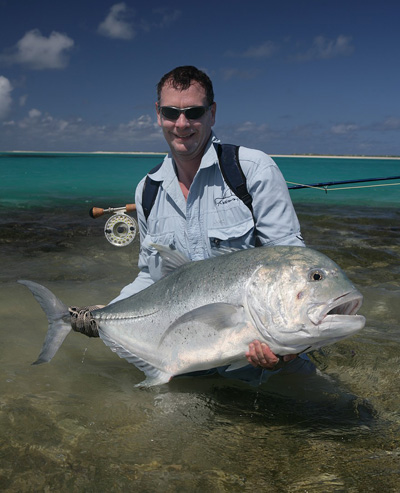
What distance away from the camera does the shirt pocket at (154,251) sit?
3.99m

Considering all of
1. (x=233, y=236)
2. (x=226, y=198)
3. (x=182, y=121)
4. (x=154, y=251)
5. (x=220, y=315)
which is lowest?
(x=220, y=315)

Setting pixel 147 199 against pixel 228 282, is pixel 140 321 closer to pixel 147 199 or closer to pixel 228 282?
pixel 228 282

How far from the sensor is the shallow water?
2.54 m

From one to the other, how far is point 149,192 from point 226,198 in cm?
76

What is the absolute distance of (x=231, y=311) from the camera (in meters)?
2.75

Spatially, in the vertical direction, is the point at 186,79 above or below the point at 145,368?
above

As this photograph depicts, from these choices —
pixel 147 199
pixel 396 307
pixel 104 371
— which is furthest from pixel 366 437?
pixel 396 307

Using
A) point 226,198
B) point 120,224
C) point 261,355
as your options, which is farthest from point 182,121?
point 120,224

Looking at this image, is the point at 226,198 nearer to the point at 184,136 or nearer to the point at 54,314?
the point at 184,136

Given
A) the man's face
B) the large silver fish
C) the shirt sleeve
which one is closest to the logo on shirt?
the shirt sleeve

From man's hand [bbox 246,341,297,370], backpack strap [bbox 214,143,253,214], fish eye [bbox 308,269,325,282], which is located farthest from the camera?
backpack strap [bbox 214,143,253,214]

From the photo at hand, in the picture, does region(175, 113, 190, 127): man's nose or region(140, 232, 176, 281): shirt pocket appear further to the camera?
region(140, 232, 176, 281): shirt pocket

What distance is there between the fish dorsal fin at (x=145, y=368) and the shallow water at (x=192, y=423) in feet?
0.67

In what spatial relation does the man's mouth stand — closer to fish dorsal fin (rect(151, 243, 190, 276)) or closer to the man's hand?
fish dorsal fin (rect(151, 243, 190, 276))
